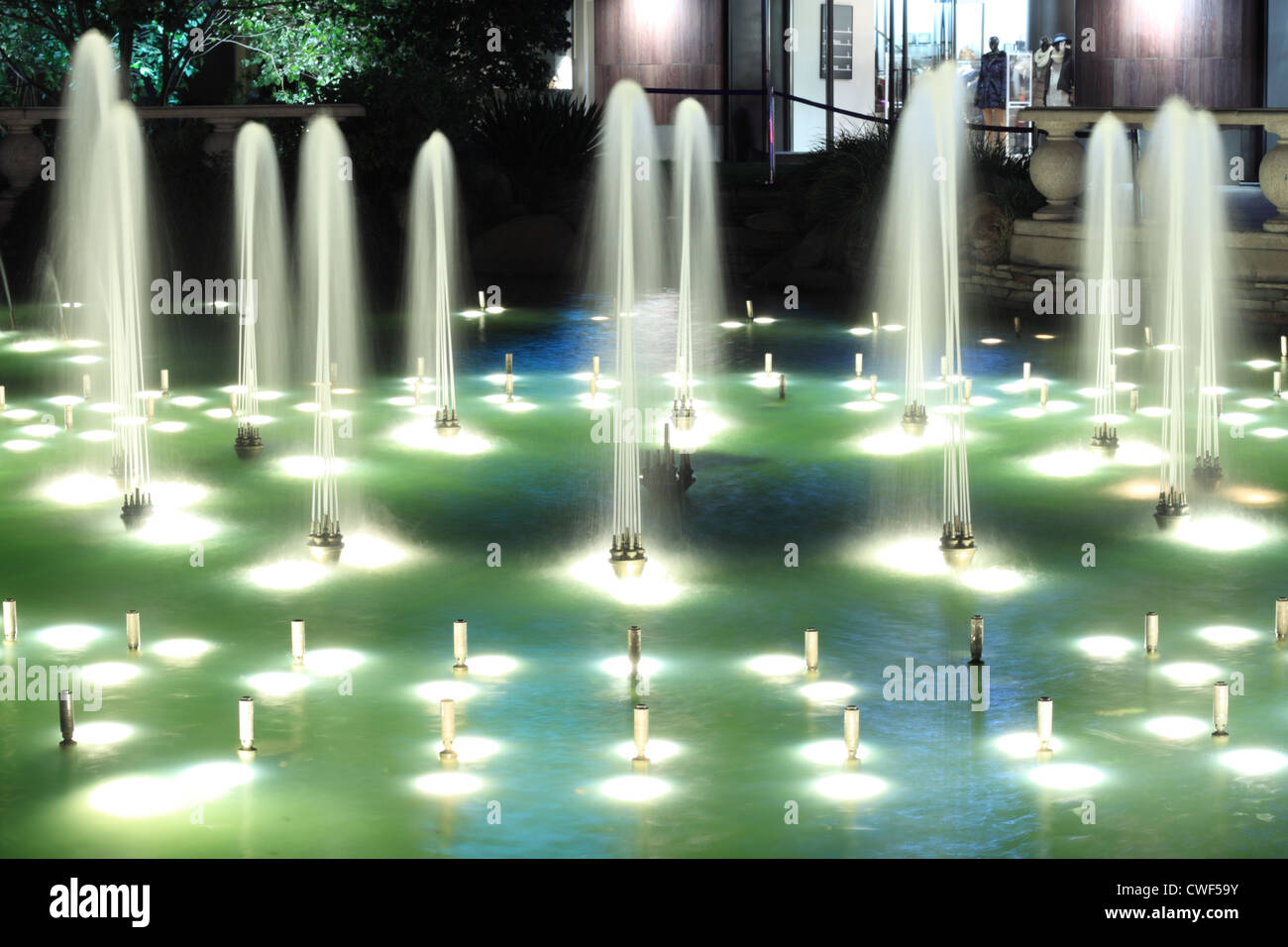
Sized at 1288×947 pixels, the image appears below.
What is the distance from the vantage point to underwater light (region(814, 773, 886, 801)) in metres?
6.68

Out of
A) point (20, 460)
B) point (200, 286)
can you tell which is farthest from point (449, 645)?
point (200, 286)

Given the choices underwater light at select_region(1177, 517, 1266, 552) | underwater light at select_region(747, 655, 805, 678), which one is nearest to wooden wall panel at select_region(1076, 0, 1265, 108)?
underwater light at select_region(1177, 517, 1266, 552)

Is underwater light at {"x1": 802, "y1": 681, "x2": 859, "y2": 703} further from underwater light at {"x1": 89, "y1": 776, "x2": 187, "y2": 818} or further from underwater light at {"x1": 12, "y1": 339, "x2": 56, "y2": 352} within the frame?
underwater light at {"x1": 12, "y1": 339, "x2": 56, "y2": 352}

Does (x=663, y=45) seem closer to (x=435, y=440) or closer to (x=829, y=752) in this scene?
(x=435, y=440)

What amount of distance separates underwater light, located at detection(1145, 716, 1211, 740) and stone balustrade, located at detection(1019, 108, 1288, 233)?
33.3 ft

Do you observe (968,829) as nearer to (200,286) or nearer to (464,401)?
(464,401)

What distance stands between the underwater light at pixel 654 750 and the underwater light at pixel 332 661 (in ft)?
4.81

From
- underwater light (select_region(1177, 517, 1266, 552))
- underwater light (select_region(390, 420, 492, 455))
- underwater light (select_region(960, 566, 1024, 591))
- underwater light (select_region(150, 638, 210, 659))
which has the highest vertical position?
underwater light (select_region(390, 420, 492, 455))

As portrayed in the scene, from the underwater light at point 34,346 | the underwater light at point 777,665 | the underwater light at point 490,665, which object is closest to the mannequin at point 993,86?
the underwater light at point 34,346

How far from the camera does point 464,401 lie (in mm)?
14195

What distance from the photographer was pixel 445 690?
7.83 metres

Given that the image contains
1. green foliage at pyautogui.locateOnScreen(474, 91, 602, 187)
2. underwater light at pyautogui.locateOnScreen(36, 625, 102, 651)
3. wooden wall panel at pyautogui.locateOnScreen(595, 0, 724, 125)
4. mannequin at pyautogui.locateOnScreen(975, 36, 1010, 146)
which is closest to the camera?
underwater light at pyautogui.locateOnScreen(36, 625, 102, 651)
